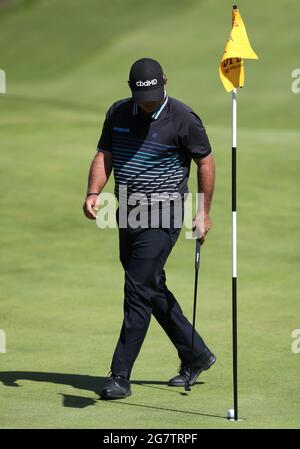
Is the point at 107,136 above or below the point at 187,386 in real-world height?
above

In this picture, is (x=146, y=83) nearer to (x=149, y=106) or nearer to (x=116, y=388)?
(x=149, y=106)

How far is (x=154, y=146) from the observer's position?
324 inches

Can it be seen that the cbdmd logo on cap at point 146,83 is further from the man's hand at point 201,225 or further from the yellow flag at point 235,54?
the man's hand at point 201,225

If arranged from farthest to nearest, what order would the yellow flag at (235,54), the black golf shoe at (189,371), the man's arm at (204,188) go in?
the black golf shoe at (189,371) → the man's arm at (204,188) → the yellow flag at (235,54)

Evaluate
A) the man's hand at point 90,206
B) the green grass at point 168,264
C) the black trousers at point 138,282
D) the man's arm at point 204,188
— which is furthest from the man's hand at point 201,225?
the green grass at point 168,264

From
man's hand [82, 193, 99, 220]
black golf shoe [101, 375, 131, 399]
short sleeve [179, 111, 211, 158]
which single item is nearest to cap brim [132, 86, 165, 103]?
short sleeve [179, 111, 211, 158]

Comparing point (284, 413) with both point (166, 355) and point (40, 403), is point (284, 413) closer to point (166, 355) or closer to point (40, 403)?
point (40, 403)

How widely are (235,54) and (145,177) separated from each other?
1.16m

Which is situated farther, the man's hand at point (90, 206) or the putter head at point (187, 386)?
the putter head at point (187, 386)

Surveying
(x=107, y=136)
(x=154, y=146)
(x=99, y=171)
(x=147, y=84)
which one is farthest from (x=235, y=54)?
(x=99, y=171)

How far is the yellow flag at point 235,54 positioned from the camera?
759 centimetres

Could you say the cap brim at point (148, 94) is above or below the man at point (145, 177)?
above

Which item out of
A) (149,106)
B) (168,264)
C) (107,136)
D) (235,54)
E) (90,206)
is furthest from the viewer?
(168,264)

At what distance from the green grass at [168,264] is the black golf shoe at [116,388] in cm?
9
